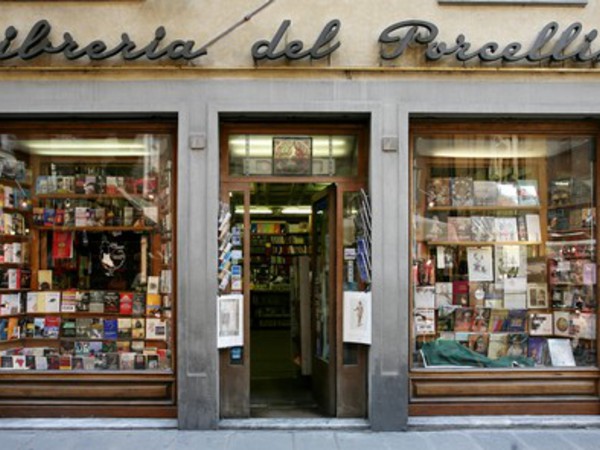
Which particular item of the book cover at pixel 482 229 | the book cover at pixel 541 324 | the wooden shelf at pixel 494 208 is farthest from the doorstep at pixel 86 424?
the book cover at pixel 541 324

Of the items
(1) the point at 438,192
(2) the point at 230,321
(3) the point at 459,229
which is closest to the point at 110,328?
(2) the point at 230,321

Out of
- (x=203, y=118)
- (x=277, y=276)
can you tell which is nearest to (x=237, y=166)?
(x=203, y=118)

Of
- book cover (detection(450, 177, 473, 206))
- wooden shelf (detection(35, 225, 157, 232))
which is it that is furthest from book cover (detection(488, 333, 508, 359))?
wooden shelf (detection(35, 225, 157, 232))

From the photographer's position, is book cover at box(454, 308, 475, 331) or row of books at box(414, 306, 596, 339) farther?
book cover at box(454, 308, 475, 331)

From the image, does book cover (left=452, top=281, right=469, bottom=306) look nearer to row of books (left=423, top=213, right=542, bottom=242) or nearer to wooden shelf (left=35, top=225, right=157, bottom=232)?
row of books (left=423, top=213, right=542, bottom=242)

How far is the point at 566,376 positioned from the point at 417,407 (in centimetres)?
186

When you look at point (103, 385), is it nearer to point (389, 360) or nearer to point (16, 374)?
point (16, 374)

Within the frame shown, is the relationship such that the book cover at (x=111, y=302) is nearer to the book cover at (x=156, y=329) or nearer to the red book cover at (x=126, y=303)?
the red book cover at (x=126, y=303)

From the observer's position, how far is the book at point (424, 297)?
803 centimetres

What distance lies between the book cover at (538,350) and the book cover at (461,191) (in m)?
1.91

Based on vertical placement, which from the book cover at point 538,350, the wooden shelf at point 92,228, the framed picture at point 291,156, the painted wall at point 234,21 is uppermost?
the painted wall at point 234,21

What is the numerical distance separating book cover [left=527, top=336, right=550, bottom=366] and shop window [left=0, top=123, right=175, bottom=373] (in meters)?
4.54

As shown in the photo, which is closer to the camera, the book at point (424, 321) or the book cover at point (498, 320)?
the book at point (424, 321)

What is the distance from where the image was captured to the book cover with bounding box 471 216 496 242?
8250 mm
